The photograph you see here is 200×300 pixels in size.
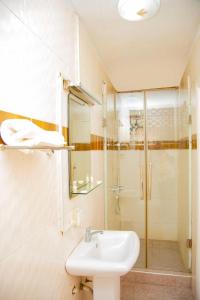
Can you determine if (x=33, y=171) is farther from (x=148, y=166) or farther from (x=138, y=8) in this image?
(x=148, y=166)

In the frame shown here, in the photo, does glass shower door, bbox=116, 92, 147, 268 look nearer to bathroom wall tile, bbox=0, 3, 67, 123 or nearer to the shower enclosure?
the shower enclosure

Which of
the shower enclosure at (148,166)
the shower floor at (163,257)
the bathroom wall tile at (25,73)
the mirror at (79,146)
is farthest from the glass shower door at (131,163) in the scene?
the bathroom wall tile at (25,73)

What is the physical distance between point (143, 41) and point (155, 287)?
2599 millimetres

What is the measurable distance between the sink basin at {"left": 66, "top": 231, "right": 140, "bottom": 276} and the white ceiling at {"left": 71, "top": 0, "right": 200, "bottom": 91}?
5.88 ft

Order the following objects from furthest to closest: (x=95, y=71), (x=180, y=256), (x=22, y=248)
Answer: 1. (x=180, y=256)
2. (x=95, y=71)
3. (x=22, y=248)

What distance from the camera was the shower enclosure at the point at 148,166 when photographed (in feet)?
9.89

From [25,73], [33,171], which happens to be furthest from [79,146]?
[25,73]

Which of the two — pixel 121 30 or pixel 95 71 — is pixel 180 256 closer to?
pixel 95 71

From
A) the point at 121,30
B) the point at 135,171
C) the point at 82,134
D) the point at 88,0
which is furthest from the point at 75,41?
the point at 135,171

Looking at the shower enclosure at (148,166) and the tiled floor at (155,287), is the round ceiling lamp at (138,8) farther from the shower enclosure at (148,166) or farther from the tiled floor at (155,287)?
the tiled floor at (155,287)

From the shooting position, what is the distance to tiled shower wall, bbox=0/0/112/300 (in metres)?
0.81

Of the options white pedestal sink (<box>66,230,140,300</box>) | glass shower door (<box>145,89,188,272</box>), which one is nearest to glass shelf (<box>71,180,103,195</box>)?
white pedestal sink (<box>66,230,140,300</box>)

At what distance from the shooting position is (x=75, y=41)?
5.34ft

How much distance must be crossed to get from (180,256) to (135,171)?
122 centimetres
